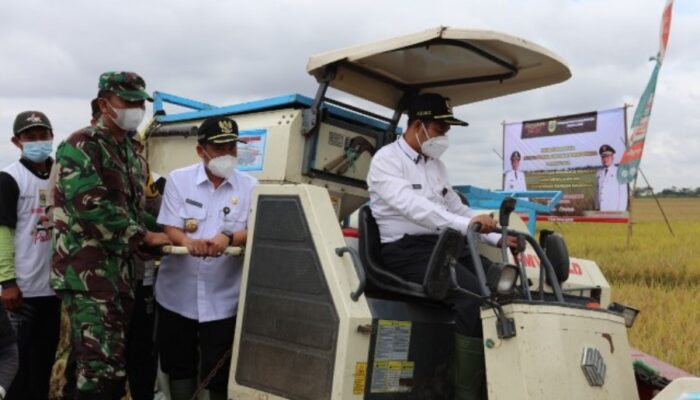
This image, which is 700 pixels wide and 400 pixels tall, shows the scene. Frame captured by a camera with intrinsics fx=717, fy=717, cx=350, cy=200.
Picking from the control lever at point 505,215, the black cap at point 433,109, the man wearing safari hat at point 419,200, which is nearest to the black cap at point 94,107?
the man wearing safari hat at point 419,200

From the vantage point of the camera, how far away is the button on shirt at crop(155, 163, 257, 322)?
373 cm

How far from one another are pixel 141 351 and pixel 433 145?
2.04m

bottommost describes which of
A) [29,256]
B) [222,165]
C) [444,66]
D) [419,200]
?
[29,256]

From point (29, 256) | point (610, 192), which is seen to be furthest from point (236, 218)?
point (610, 192)

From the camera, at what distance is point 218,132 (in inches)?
147

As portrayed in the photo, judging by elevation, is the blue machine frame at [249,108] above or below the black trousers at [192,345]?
above

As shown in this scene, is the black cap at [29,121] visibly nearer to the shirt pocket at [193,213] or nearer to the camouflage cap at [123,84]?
the camouflage cap at [123,84]

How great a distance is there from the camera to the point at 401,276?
360cm

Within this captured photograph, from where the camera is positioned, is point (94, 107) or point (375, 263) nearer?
point (375, 263)

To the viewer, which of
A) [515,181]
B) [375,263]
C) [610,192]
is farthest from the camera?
[515,181]

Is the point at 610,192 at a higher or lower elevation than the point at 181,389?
higher

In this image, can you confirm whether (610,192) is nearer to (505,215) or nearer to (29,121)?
(505,215)

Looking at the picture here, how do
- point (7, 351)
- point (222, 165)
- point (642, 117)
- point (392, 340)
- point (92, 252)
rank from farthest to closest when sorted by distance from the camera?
point (642, 117)
point (222, 165)
point (92, 252)
point (392, 340)
point (7, 351)

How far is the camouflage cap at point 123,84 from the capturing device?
3.51 metres
